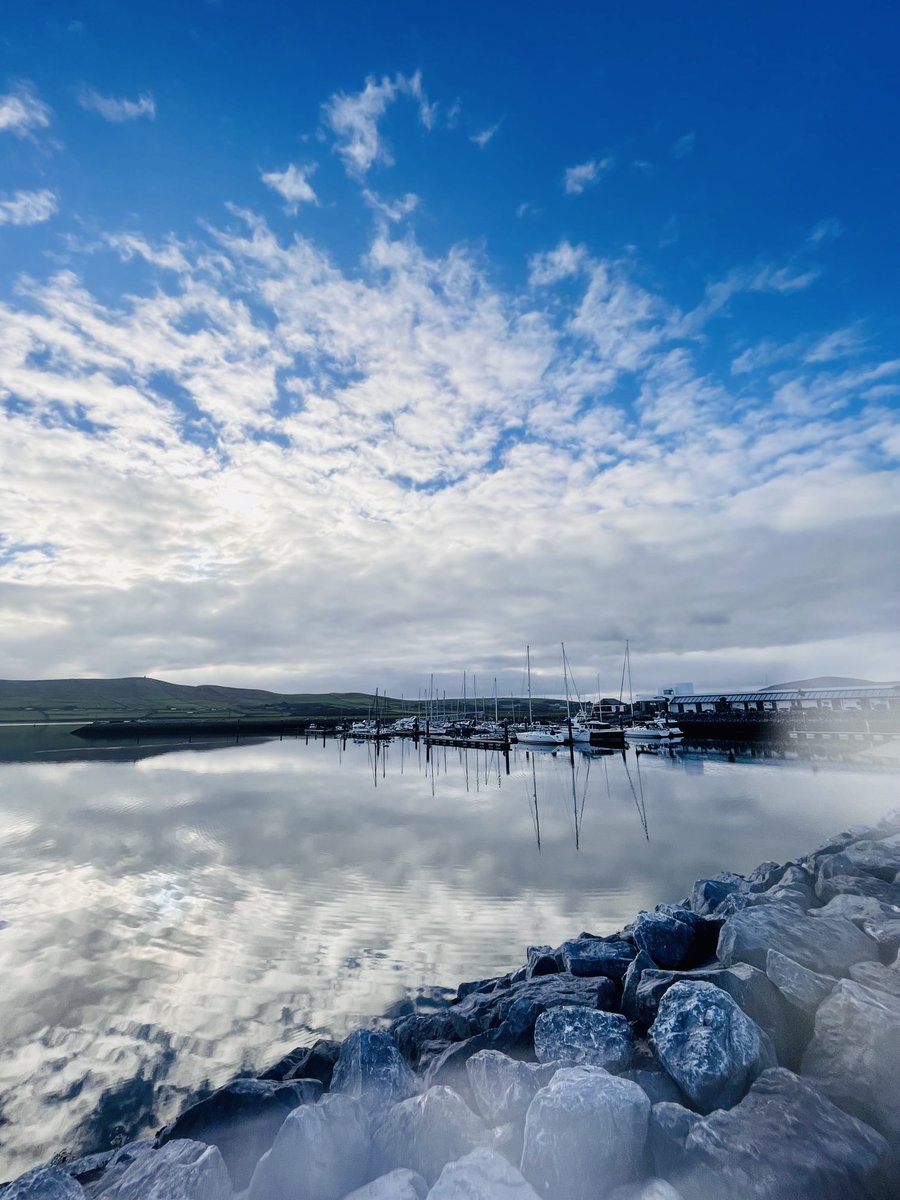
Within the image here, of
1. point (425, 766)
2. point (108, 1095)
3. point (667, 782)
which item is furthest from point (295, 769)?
point (108, 1095)

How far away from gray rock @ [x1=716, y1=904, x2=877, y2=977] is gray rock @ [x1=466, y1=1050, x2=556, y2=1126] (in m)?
3.13

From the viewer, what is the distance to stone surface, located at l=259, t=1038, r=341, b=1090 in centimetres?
682

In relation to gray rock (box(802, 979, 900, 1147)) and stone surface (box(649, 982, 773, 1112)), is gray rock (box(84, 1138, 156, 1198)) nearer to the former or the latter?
stone surface (box(649, 982, 773, 1112))

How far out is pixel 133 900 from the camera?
14.5 meters

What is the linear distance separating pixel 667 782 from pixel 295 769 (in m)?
30.6

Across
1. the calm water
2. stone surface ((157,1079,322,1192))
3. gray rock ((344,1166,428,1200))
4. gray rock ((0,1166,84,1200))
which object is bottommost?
the calm water

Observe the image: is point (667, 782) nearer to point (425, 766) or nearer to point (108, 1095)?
point (425, 766)

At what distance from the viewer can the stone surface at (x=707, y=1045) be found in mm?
4977

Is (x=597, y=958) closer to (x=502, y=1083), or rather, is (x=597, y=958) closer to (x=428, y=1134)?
(x=502, y=1083)

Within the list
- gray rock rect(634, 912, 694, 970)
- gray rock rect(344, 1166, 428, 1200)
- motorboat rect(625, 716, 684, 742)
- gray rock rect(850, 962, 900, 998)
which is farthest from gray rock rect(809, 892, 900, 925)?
motorboat rect(625, 716, 684, 742)

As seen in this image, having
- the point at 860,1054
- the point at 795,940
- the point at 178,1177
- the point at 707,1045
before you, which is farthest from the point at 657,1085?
the point at 178,1177

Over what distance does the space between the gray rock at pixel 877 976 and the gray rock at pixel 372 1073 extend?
5.17 m

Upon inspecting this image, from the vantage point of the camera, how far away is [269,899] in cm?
1442

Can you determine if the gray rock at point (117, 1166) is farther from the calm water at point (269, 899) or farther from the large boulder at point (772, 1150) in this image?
the large boulder at point (772, 1150)
